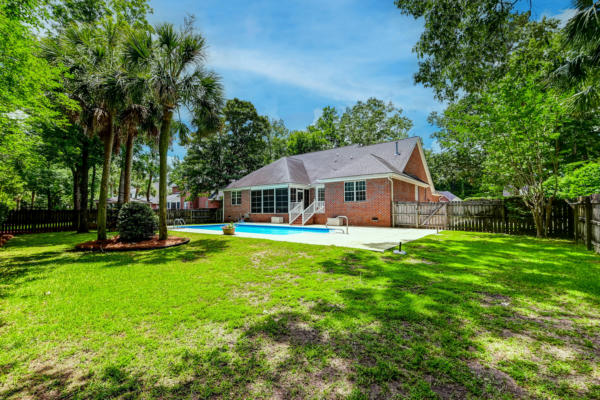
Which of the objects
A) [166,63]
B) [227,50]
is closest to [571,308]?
[166,63]

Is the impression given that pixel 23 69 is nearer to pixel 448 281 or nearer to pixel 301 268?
pixel 301 268

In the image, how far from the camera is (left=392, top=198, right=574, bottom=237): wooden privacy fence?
10.1 m

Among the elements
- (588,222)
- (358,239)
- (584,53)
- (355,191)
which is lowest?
(358,239)

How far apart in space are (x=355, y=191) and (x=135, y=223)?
43.1 feet

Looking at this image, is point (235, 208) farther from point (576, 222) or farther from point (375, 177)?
point (576, 222)

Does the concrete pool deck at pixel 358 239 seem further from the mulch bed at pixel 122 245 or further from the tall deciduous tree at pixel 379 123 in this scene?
the tall deciduous tree at pixel 379 123

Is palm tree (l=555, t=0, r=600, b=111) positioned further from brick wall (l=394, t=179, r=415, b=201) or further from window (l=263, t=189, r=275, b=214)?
window (l=263, t=189, r=275, b=214)

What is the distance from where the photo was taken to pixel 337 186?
18.1m

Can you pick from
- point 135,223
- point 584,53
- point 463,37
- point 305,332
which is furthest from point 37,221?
point 584,53

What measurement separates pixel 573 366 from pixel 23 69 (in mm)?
13574

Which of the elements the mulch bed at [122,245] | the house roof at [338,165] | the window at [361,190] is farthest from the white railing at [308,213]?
the mulch bed at [122,245]

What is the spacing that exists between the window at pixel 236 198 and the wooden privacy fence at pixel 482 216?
47.8 feet

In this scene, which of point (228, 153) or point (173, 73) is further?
point (228, 153)

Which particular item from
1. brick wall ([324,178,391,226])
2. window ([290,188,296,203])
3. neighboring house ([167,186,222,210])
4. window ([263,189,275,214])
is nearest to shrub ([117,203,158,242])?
window ([290,188,296,203])
